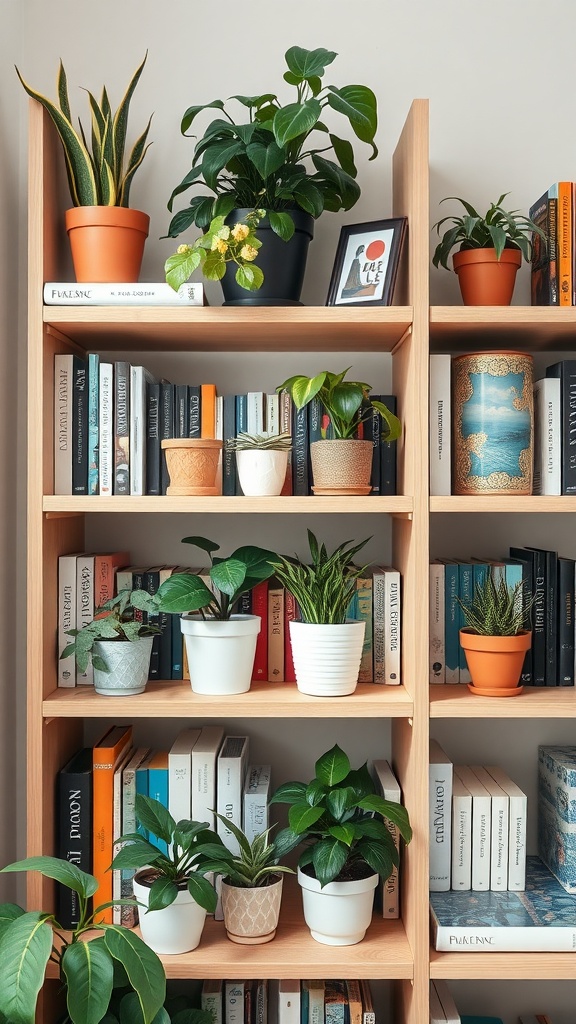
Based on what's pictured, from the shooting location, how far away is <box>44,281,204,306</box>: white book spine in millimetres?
1635

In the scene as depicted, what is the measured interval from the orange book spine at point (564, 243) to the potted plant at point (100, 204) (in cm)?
83

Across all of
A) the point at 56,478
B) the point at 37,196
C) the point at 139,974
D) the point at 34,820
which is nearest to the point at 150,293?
the point at 37,196

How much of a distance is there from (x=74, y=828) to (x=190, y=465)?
775mm

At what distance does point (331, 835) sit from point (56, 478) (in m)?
0.88

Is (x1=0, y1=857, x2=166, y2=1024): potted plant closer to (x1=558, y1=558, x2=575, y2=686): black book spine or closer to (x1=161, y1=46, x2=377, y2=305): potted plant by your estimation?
(x1=558, y1=558, x2=575, y2=686): black book spine

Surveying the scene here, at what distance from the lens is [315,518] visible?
1.99 meters

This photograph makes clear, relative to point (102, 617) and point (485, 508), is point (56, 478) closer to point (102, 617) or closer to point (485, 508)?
point (102, 617)

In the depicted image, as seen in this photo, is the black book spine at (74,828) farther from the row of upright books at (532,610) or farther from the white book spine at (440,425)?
the white book spine at (440,425)

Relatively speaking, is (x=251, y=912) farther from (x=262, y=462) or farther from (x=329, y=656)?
(x=262, y=462)

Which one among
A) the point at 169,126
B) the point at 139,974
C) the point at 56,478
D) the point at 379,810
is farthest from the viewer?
the point at 169,126

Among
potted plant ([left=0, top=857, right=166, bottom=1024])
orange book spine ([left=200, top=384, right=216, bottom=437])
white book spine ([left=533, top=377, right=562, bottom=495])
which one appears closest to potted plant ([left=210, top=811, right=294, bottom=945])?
potted plant ([left=0, top=857, right=166, bottom=1024])

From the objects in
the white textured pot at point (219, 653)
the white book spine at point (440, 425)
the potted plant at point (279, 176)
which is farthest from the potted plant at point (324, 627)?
the potted plant at point (279, 176)

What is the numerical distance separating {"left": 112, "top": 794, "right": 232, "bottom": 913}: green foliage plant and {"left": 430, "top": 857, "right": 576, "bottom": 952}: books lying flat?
448 mm

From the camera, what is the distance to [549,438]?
1.72 m
